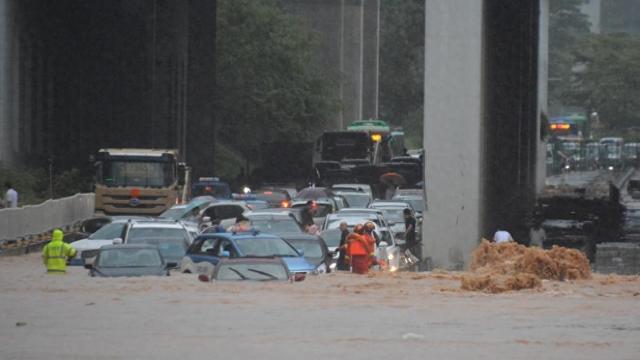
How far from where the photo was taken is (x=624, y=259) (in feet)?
132

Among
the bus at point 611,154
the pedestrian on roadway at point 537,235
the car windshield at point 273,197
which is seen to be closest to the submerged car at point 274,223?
the pedestrian on roadway at point 537,235

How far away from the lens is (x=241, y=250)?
31391mm

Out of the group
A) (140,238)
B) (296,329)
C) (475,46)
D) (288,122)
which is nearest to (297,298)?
(296,329)

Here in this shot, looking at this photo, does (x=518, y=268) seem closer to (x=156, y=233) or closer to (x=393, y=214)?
(x=156, y=233)

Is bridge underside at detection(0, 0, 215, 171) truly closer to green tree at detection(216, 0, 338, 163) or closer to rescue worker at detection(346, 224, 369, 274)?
green tree at detection(216, 0, 338, 163)

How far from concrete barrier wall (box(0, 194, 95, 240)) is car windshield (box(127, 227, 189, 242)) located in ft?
33.3

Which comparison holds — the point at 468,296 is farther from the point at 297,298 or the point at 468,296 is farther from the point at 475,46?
the point at 475,46

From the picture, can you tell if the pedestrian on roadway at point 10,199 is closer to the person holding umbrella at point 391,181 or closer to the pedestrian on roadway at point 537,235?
the pedestrian on roadway at point 537,235

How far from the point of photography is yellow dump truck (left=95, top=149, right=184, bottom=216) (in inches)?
2055

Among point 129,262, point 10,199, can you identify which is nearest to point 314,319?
point 129,262

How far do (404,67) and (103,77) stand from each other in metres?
83.8

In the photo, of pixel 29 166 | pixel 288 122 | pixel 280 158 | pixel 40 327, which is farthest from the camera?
pixel 288 122

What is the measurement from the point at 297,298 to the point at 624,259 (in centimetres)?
1513

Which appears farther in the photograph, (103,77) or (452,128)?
(103,77)
